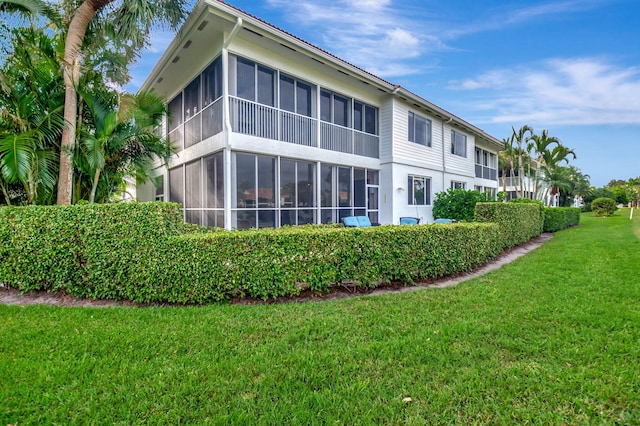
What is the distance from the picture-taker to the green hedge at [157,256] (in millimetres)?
4988

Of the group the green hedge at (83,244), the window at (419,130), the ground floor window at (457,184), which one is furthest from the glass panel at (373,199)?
the green hedge at (83,244)

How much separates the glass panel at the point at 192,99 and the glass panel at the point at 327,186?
506cm

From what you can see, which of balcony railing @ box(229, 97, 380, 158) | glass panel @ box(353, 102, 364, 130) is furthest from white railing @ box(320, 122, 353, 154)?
glass panel @ box(353, 102, 364, 130)

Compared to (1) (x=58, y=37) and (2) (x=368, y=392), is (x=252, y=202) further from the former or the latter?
(2) (x=368, y=392)

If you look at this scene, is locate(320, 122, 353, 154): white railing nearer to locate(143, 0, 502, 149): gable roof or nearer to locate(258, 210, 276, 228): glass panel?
locate(143, 0, 502, 149): gable roof

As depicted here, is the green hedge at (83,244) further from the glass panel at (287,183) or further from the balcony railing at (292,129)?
the glass panel at (287,183)

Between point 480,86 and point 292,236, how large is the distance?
19.7 metres

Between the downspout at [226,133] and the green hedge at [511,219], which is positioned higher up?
the downspout at [226,133]

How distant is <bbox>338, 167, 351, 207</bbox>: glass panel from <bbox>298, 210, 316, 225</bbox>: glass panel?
1520 millimetres

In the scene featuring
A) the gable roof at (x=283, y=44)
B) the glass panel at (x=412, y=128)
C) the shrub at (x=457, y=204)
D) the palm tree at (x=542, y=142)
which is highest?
the palm tree at (x=542, y=142)

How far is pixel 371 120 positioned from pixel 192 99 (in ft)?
24.5

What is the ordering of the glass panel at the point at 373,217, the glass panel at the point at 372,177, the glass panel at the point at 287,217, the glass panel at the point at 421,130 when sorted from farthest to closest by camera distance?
the glass panel at the point at 421,130 < the glass panel at the point at 373,217 < the glass panel at the point at 372,177 < the glass panel at the point at 287,217

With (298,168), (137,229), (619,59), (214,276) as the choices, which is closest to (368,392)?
(214,276)

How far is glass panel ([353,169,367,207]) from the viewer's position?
1300cm
